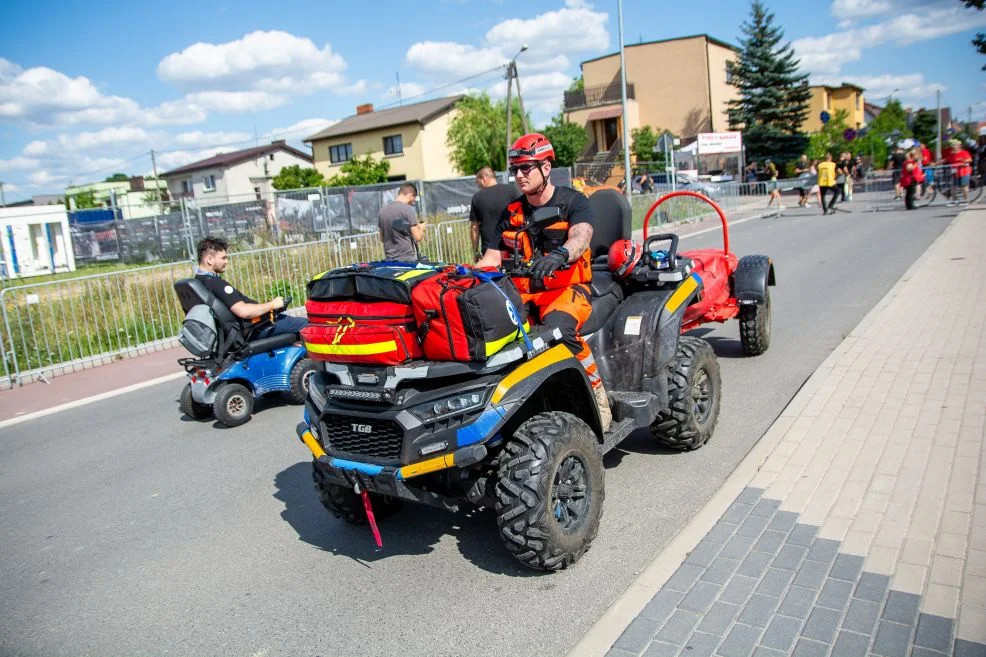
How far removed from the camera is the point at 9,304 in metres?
9.86

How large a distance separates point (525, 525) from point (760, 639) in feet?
3.69

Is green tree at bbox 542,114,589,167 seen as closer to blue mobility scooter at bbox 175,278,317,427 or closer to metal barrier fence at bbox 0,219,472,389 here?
metal barrier fence at bbox 0,219,472,389

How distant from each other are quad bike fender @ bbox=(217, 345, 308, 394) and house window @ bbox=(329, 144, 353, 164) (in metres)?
49.6

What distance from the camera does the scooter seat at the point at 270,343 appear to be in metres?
7.05

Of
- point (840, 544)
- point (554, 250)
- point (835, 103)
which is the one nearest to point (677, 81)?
point (835, 103)

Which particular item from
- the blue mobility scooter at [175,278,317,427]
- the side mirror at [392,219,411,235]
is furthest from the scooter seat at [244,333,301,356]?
the side mirror at [392,219,411,235]

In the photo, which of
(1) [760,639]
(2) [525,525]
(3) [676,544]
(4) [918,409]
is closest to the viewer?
(1) [760,639]

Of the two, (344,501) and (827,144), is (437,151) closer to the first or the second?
(827,144)

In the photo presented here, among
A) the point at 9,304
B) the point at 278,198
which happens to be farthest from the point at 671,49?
the point at 9,304

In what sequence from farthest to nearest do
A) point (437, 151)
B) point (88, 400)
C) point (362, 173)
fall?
point (437, 151) → point (362, 173) → point (88, 400)

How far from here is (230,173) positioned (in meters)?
61.2

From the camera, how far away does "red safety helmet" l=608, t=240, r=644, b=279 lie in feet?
18.1

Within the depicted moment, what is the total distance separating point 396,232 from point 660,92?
46.8 m

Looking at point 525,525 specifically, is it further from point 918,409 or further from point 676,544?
point 918,409
